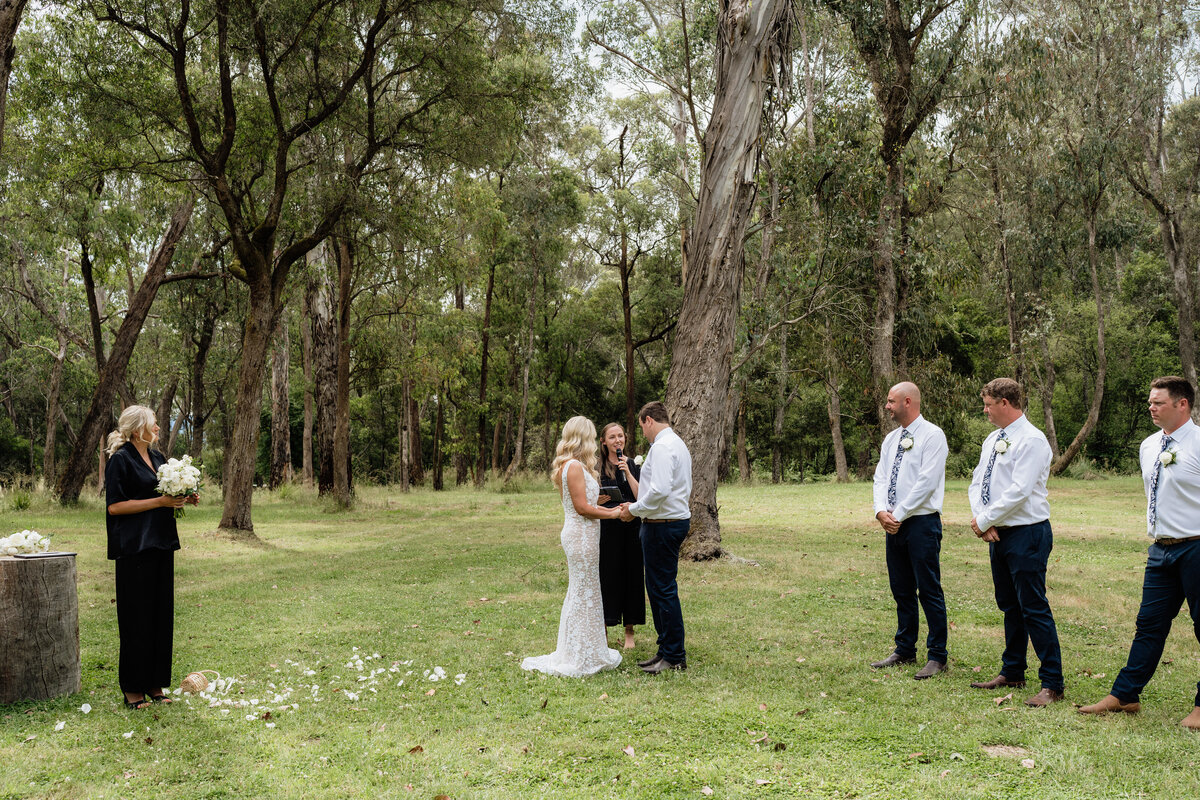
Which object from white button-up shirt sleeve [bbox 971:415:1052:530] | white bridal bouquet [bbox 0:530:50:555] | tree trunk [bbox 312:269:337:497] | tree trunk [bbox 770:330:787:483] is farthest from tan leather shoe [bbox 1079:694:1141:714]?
tree trunk [bbox 770:330:787:483]

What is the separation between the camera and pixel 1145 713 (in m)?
5.53

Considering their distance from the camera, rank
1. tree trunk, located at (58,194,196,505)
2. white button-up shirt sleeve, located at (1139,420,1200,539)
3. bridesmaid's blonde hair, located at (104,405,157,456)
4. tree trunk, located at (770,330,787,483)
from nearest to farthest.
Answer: white button-up shirt sleeve, located at (1139,420,1200,539) → bridesmaid's blonde hair, located at (104,405,157,456) → tree trunk, located at (58,194,196,505) → tree trunk, located at (770,330,787,483)

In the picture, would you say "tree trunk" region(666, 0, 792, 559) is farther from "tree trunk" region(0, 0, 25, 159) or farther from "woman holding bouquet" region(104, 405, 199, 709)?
"tree trunk" region(0, 0, 25, 159)

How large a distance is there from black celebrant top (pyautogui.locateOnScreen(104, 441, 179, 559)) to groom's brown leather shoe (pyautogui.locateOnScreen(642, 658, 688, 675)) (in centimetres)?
377

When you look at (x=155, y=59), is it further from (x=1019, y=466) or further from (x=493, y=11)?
(x=1019, y=466)

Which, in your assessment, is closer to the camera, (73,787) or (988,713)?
(73,787)

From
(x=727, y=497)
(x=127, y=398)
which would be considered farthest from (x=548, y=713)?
(x=127, y=398)

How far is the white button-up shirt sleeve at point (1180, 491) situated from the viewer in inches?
204

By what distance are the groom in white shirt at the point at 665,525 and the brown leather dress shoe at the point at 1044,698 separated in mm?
2521

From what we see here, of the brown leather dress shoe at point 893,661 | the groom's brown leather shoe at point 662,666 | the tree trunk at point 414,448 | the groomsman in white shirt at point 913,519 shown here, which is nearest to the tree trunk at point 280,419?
the tree trunk at point 414,448

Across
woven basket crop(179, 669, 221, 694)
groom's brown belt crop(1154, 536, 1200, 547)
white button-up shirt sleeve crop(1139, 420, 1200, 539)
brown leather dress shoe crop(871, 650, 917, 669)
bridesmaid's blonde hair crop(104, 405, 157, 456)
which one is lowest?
brown leather dress shoe crop(871, 650, 917, 669)

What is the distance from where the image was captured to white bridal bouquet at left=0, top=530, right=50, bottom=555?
6.06m

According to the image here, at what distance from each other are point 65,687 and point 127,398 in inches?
919

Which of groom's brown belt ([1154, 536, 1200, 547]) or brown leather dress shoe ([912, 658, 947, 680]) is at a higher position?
groom's brown belt ([1154, 536, 1200, 547])
